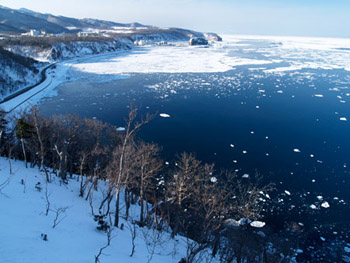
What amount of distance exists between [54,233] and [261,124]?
2261cm

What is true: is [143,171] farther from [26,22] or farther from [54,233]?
[26,22]

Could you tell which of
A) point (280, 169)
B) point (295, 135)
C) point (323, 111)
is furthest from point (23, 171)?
point (323, 111)

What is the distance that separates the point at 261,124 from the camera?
25922 millimetres

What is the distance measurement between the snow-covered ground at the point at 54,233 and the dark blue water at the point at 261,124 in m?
7.11

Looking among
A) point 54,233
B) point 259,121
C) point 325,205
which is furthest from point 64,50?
point 325,205

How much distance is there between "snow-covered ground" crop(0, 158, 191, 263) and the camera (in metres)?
6.56

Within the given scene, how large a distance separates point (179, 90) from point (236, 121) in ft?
46.5

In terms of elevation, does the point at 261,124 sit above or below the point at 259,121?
below

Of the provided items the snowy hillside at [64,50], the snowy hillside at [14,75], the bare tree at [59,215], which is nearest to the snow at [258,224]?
the bare tree at [59,215]

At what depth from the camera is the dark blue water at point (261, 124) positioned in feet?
51.1

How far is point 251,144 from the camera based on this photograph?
71.1 feet

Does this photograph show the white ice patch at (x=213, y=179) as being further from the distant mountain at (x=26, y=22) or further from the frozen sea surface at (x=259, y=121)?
the distant mountain at (x=26, y=22)

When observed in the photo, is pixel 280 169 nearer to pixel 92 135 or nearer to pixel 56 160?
pixel 92 135

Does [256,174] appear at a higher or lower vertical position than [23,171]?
lower
